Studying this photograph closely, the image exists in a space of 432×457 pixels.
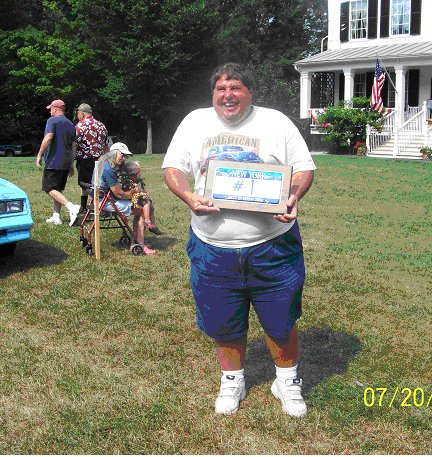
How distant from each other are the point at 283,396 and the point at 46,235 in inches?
224

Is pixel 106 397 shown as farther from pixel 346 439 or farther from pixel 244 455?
pixel 346 439

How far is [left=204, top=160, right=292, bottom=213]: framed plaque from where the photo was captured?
354 cm

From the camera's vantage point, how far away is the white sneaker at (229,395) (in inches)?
153

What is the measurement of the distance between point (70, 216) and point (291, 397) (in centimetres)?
626

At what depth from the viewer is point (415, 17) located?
89.9ft

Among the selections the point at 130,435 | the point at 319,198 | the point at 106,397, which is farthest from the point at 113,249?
the point at 319,198

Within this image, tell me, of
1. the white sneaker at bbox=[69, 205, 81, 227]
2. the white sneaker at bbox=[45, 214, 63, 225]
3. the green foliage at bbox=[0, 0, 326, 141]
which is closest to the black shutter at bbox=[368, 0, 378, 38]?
the green foliage at bbox=[0, 0, 326, 141]

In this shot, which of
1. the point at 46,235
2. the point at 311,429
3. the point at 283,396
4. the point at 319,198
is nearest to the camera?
the point at 311,429

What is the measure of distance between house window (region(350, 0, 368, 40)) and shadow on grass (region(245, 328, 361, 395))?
86.2 ft

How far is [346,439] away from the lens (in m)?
3.59

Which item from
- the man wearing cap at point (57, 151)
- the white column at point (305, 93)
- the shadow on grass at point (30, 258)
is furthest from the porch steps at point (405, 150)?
the shadow on grass at point (30, 258)

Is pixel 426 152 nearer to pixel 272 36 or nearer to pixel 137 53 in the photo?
pixel 137 53

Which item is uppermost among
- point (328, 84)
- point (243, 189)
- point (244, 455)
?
point (328, 84)

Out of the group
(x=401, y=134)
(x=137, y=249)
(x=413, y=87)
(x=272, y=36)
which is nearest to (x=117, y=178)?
(x=137, y=249)
